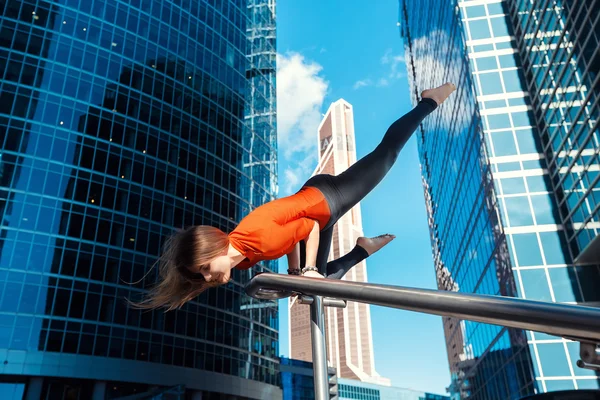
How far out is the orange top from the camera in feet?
9.69

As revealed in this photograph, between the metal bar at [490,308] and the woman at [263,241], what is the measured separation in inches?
36.3

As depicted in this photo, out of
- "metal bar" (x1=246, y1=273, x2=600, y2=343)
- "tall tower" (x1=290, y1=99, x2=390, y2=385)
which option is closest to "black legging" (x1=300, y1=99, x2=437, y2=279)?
"metal bar" (x1=246, y1=273, x2=600, y2=343)

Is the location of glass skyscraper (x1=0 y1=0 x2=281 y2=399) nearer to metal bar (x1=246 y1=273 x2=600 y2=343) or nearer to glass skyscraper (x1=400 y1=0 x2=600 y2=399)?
glass skyscraper (x1=400 y1=0 x2=600 y2=399)

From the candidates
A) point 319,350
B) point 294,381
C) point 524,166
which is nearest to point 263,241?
point 319,350

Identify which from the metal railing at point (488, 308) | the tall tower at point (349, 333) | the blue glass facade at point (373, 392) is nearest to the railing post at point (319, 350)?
the metal railing at point (488, 308)

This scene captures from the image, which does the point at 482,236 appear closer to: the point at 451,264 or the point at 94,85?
the point at 451,264

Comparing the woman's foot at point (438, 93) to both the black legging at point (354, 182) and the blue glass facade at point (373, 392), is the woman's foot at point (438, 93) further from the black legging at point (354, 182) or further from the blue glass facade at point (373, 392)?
the blue glass facade at point (373, 392)

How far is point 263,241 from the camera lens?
2945 millimetres

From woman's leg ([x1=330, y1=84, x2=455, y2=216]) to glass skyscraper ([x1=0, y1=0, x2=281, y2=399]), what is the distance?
25.3 m

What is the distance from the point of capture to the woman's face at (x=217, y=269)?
2828 millimetres

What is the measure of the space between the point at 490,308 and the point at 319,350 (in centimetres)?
110

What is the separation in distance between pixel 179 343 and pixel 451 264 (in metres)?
23.0

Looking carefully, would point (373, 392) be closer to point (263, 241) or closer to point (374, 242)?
point (374, 242)

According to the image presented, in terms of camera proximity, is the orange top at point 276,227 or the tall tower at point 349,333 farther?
the tall tower at point 349,333
